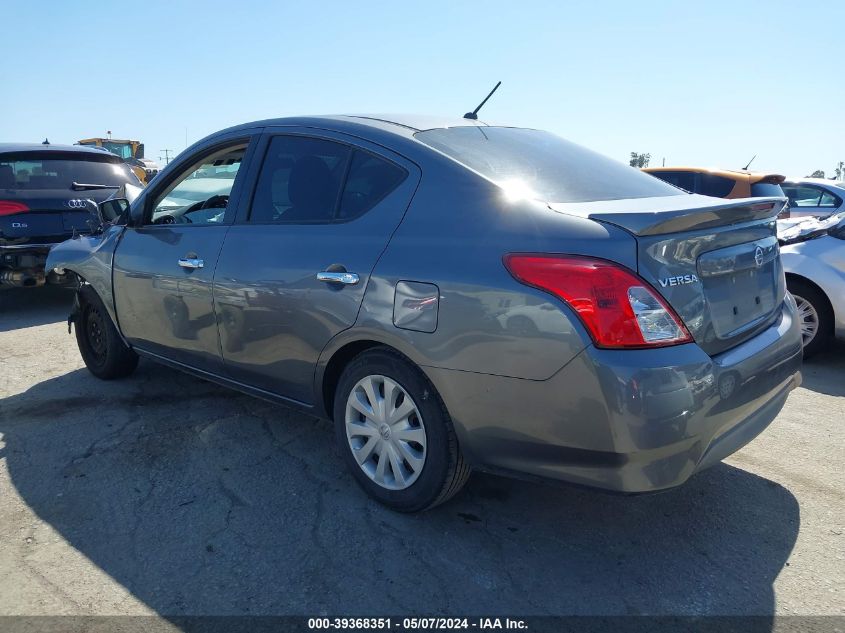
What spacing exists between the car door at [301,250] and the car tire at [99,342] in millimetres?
1434

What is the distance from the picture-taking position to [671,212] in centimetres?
243

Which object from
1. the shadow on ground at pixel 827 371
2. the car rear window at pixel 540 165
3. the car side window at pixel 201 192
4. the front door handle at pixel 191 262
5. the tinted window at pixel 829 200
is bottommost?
the shadow on ground at pixel 827 371

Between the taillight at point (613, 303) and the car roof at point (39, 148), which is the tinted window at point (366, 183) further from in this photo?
the car roof at point (39, 148)

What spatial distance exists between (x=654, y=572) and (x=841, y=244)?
3.96m

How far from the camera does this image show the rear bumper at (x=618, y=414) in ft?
7.42

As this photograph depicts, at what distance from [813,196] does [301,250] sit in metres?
9.32

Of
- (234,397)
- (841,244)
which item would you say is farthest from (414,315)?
(841,244)

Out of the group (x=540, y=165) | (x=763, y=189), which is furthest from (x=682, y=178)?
(x=540, y=165)

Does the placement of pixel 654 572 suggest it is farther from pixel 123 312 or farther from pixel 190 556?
pixel 123 312

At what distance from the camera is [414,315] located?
2.69 metres

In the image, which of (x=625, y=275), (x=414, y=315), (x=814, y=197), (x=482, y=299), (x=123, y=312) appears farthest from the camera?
(x=814, y=197)

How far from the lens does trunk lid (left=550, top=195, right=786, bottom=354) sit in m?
2.37

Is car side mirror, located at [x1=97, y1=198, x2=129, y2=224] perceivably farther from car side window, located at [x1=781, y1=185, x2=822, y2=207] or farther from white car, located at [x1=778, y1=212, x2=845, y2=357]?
car side window, located at [x1=781, y1=185, x2=822, y2=207]

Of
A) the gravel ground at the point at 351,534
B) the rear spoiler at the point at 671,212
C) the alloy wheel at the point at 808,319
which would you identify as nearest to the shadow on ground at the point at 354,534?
the gravel ground at the point at 351,534
